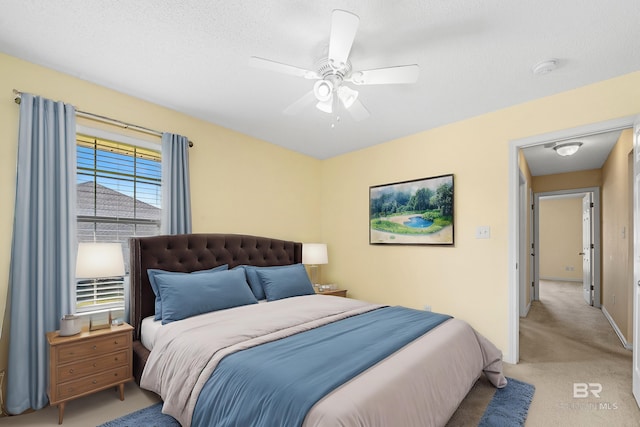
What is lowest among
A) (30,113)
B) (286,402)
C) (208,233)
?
(286,402)

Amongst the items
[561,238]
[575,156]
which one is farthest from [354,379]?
[561,238]

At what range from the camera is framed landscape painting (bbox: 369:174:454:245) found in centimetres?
354

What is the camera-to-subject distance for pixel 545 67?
2.30 m

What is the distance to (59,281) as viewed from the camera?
2363 millimetres

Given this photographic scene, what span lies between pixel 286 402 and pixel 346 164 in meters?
3.72

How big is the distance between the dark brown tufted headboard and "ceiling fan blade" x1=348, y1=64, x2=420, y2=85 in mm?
2203

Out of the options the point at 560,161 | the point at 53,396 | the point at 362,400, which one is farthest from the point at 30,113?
the point at 560,161

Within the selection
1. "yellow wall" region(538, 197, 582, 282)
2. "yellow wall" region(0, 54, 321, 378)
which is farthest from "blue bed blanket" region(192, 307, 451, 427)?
"yellow wall" region(538, 197, 582, 282)

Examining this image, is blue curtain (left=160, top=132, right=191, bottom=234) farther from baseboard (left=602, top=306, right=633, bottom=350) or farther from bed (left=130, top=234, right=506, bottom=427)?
baseboard (left=602, top=306, right=633, bottom=350)

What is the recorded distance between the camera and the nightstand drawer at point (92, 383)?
208cm

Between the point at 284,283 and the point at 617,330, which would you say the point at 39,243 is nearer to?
the point at 284,283

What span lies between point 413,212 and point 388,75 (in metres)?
2.15

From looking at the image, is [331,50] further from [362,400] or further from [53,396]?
[53,396]

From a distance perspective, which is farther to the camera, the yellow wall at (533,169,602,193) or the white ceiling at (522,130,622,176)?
the yellow wall at (533,169,602,193)
